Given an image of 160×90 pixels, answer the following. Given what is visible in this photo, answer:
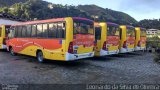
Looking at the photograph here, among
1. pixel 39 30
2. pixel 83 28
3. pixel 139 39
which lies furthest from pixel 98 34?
pixel 139 39

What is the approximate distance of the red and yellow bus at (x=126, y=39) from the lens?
19.9 metres

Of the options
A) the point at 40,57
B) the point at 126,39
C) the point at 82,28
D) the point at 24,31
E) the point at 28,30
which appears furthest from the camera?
the point at 126,39

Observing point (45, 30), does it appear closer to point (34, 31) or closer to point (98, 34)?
point (34, 31)

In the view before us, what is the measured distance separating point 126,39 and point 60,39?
873 cm

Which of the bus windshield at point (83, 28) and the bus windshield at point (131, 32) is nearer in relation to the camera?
the bus windshield at point (83, 28)

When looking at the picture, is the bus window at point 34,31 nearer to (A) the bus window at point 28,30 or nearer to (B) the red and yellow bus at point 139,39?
(A) the bus window at point 28,30

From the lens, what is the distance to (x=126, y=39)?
2019 centimetres

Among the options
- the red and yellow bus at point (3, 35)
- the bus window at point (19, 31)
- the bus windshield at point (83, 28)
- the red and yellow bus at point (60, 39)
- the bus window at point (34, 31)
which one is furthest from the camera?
the red and yellow bus at point (3, 35)

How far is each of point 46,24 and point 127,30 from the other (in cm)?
875

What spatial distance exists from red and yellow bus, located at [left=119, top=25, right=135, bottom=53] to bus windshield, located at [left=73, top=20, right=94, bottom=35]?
5.90m

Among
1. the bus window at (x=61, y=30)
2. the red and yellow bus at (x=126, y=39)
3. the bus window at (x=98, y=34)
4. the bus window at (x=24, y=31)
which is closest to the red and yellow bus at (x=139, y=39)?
the red and yellow bus at (x=126, y=39)

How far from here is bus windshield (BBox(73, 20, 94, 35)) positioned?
13.2m

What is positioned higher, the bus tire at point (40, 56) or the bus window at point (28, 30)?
the bus window at point (28, 30)

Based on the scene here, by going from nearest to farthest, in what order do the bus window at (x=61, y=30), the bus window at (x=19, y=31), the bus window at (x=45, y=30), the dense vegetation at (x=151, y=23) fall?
the bus window at (x=61, y=30) → the bus window at (x=45, y=30) → the bus window at (x=19, y=31) → the dense vegetation at (x=151, y=23)
